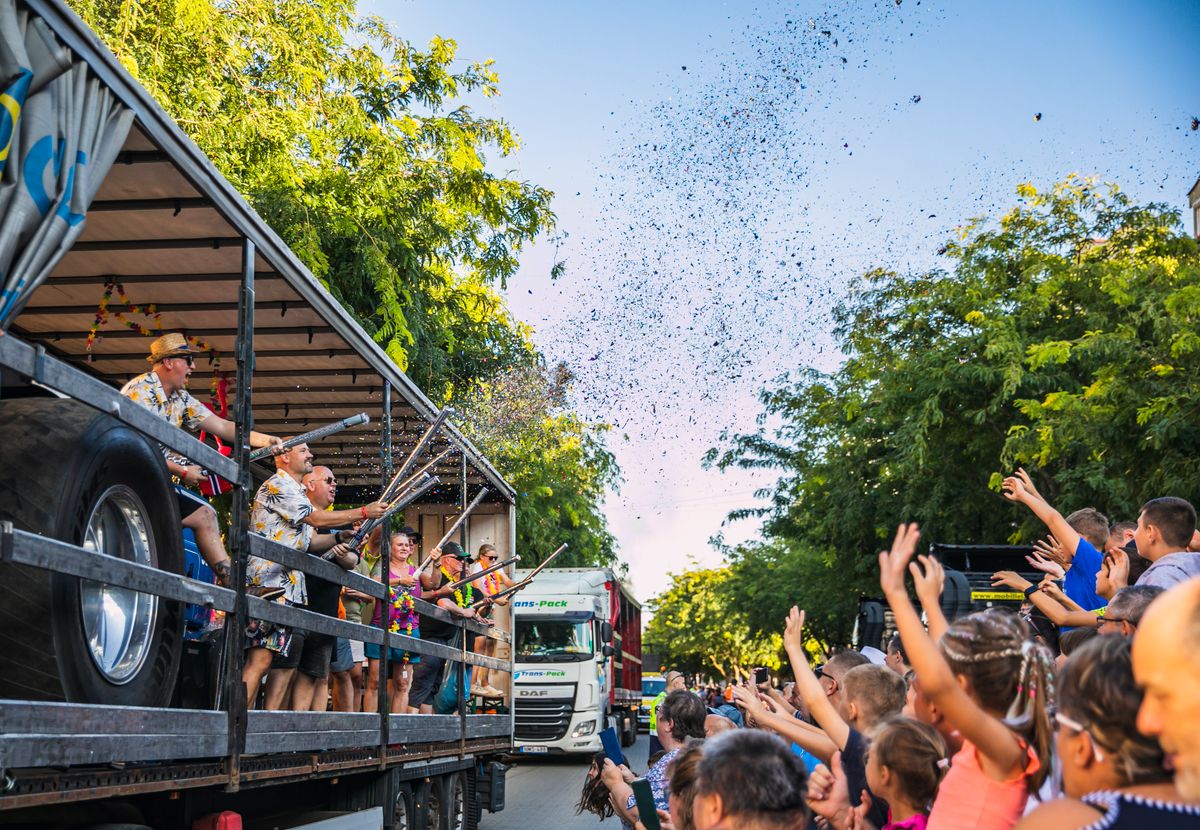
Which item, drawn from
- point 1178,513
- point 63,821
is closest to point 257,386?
point 63,821

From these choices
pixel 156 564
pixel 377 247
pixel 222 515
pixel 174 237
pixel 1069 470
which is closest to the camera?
pixel 156 564

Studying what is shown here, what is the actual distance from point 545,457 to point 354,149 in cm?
1233

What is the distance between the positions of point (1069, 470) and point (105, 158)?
17518 millimetres

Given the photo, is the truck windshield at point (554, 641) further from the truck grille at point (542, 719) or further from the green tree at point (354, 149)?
the green tree at point (354, 149)

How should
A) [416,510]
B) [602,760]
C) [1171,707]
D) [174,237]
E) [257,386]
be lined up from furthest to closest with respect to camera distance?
[416,510]
[257,386]
[174,237]
[602,760]
[1171,707]

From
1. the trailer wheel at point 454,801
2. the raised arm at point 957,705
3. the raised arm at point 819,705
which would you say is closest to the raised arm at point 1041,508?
the raised arm at point 819,705

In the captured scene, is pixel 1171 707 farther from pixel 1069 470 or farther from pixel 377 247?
pixel 1069 470

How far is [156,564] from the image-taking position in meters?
5.52

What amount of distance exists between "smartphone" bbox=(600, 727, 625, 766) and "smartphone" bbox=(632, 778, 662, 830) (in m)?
0.44

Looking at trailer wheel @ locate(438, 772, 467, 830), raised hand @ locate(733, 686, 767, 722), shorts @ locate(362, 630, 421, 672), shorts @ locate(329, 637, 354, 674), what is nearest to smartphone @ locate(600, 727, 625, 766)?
raised hand @ locate(733, 686, 767, 722)

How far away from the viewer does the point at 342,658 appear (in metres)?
8.87

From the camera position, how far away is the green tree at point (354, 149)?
15.5 meters

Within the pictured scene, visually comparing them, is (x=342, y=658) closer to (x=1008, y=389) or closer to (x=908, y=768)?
(x=908, y=768)

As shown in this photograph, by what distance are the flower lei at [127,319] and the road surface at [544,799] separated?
24.3 feet
